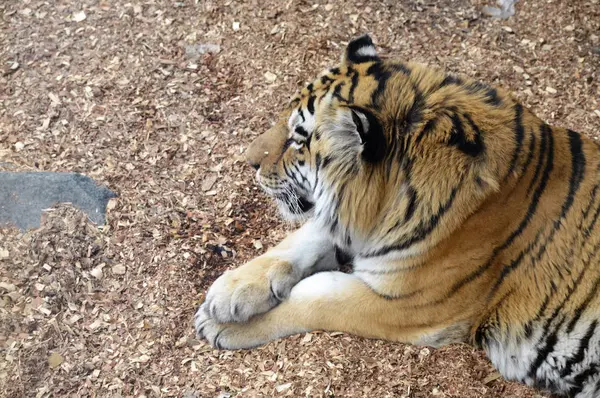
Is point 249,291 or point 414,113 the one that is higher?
point 414,113

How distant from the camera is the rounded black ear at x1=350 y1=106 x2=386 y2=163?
2.04 metres

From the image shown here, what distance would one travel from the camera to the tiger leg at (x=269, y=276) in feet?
8.44

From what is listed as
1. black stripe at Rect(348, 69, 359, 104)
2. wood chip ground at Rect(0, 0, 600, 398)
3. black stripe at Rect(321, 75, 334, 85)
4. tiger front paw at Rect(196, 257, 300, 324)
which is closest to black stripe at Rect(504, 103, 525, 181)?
black stripe at Rect(348, 69, 359, 104)

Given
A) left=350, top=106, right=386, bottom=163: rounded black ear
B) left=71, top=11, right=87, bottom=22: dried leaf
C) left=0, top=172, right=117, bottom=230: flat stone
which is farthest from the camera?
left=71, top=11, right=87, bottom=22: dried leaf

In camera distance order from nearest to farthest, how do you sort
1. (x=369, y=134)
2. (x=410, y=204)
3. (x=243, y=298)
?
(x=369, y=134), (x=410, y=204), (x=243, y=298)

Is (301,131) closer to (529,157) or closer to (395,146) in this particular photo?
(395,146)

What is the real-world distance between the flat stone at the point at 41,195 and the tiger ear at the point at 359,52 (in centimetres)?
146

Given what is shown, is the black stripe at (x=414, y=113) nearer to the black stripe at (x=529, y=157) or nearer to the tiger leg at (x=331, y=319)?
the black stripe at (x=529, y=157)

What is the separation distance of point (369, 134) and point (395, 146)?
14 centimetres

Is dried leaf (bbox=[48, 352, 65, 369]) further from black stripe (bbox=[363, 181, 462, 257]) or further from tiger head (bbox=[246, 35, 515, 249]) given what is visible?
black stripe (bbox=[363, 181, 462, 257])

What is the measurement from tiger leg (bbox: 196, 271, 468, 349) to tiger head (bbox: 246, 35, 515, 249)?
235mm

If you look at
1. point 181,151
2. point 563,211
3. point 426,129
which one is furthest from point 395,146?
point 181,151

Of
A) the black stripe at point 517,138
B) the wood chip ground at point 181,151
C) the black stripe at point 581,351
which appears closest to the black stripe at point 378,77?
the black stripe at point 517,138

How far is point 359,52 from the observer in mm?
2441
